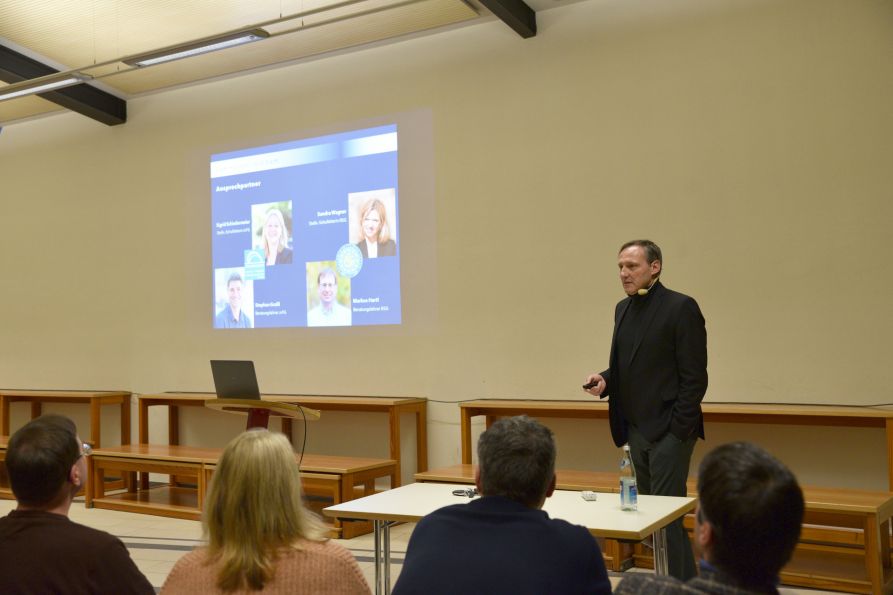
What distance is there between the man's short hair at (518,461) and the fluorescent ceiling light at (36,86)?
4.83 meters

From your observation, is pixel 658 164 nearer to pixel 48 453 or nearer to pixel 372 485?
pixel 372 485

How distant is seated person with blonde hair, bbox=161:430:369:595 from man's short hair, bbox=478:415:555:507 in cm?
34

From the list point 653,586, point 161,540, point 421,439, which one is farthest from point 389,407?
point 653,586

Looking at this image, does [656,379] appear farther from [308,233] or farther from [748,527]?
[308,233]

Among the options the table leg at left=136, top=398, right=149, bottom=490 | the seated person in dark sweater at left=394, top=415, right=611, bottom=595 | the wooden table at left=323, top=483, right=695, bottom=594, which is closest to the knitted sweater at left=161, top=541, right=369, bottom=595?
the seated person in dark sweater at left=394, top=415, right=611, bottom=595

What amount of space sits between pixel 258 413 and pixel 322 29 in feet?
9.42

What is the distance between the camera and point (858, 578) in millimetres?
4000

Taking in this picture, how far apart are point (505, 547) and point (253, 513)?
485 mm

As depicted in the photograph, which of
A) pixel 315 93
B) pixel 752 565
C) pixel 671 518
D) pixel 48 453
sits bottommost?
pixel 671 518

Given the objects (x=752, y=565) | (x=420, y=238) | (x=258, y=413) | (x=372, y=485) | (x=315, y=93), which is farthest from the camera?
(x=315, y=93)

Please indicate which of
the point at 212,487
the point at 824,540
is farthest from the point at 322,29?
the point at 212,487

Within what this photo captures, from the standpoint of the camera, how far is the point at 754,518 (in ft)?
4.02

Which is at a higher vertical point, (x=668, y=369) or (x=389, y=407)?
(x=668, y=369)

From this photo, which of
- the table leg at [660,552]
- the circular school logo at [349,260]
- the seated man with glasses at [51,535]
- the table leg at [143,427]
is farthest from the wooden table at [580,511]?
the table leg at [143,427]
